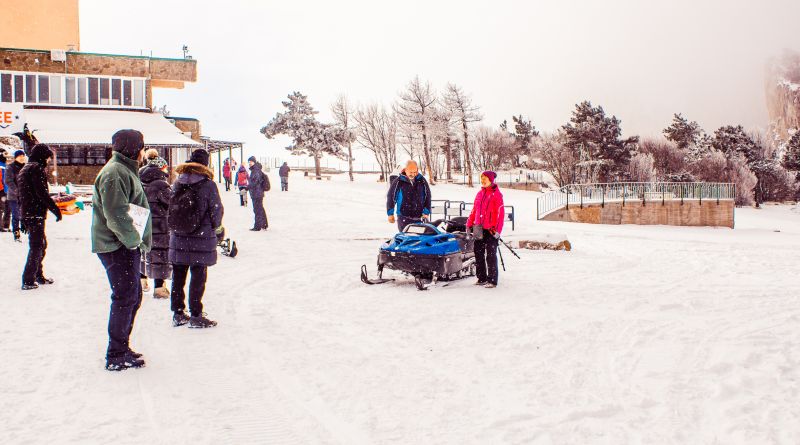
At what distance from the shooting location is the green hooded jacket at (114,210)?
4.51 metres

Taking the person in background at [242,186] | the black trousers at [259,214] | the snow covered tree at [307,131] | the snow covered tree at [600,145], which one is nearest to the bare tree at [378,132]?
the snow covered tree at [307,131]

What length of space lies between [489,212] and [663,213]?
29.5 m

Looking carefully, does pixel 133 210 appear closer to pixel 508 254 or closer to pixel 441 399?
pixel 441 399

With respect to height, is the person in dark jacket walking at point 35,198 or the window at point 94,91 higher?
the window at point 94,91

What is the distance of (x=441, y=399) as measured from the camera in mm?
4379

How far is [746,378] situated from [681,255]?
8901 mm

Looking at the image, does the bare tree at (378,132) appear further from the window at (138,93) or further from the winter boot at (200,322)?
the winter boot at (200,322)

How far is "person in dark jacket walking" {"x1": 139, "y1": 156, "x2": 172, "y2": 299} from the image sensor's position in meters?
7.05

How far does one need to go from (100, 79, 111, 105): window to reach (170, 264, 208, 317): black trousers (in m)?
29.4

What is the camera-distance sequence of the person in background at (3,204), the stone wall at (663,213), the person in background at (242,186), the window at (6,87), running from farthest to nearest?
the stone wall at (663,213)
the window at (6,87)
the person in background at (242,186)
the person in background at (3,204)

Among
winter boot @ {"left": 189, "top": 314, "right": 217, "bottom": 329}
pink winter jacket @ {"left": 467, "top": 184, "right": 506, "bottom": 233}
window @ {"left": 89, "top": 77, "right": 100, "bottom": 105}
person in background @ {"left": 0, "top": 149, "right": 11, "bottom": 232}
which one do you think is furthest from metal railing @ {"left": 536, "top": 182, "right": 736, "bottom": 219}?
winter boot @ {"left": 189, "top": 314, "right": 217, "bottom": 329}

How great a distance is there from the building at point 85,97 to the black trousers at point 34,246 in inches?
808

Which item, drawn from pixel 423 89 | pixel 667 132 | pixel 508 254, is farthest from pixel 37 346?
pixel 667 132

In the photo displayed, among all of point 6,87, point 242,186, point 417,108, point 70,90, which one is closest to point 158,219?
point 242,186
